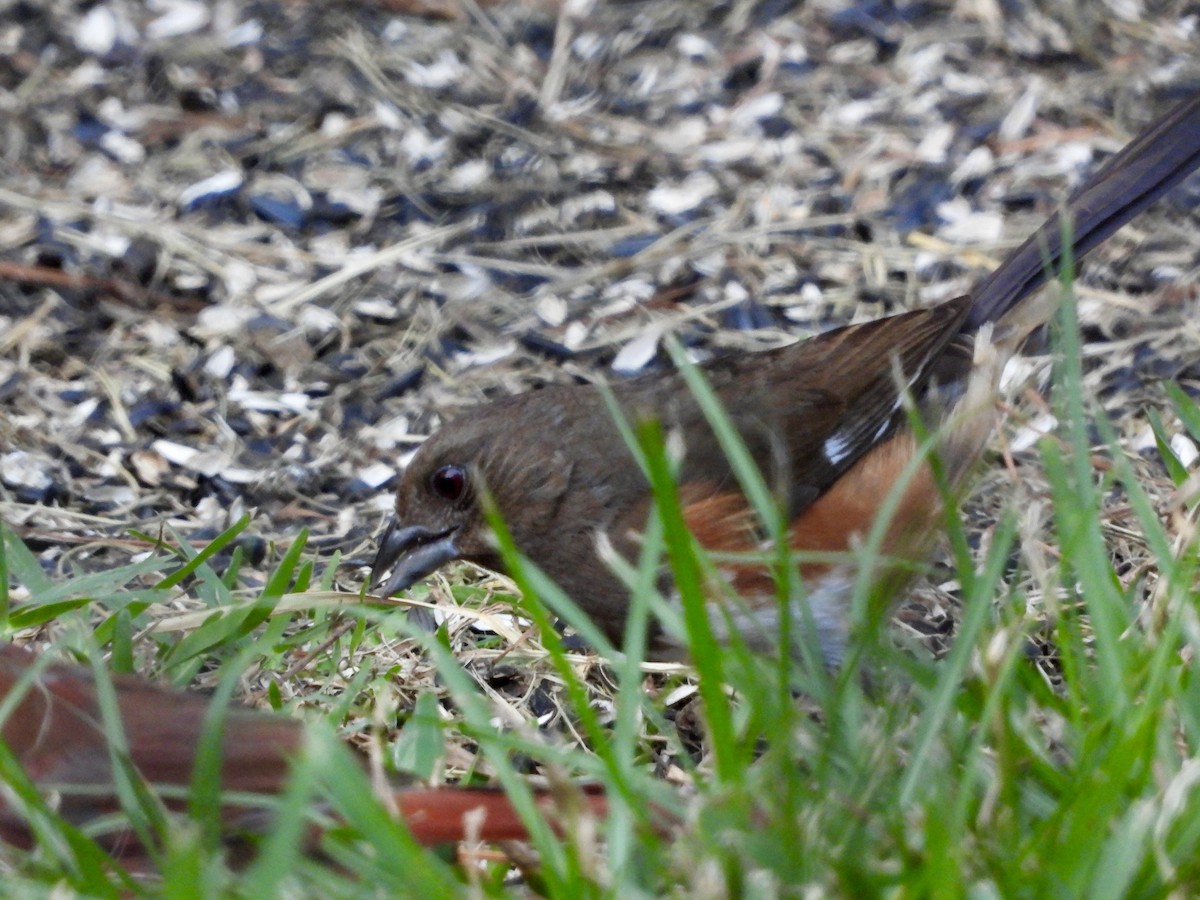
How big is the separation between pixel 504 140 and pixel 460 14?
77 centimetres

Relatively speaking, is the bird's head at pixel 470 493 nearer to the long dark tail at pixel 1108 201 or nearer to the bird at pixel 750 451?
the bird at pixel 750 451

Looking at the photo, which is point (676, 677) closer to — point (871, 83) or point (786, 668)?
point (786, 668)

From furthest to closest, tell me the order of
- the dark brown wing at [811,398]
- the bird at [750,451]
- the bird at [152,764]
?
the dark brown wing at [811,398]
the bird at [750,451]
the bird at [152,764]

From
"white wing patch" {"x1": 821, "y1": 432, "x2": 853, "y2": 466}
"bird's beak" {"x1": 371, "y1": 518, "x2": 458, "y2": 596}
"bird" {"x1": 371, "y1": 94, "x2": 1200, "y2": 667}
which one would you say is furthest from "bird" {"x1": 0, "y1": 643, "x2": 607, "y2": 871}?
"white wing patch" {"x1": 821, "y1": 432, "x2": 853, "y2": 466}

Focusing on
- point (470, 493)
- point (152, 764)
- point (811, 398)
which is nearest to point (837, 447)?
point (811, 398)

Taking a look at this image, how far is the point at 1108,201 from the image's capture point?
3412 mm

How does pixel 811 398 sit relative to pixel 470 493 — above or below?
above

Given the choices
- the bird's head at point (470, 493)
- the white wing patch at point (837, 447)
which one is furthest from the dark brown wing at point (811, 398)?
the bird's head at point (470, 493)

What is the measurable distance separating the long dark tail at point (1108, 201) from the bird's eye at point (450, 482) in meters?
1.22

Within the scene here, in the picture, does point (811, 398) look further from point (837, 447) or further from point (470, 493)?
point (470, 493)

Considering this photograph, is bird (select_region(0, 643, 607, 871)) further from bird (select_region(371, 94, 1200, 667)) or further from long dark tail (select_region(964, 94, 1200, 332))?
long dark tail (select_region(964, 94, 1200, 332))

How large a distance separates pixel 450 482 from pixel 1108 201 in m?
1.50

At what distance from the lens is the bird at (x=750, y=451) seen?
121 inches

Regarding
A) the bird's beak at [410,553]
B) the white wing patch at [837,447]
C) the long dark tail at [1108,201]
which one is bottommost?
the bird's beak at [410,553]
